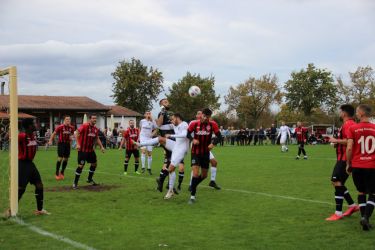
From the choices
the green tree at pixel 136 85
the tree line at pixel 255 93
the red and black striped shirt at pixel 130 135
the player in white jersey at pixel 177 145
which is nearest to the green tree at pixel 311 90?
the tree line at pixel 255 93

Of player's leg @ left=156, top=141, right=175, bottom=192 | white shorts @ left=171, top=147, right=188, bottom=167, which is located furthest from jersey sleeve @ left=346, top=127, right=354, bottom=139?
player's leg @ left=156, top=141, right=175, bottom=192

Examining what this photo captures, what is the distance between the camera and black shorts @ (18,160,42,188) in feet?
29.3

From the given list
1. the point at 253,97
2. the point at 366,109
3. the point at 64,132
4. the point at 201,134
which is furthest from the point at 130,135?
the point at 253,97

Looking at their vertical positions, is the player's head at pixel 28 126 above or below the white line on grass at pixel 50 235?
above

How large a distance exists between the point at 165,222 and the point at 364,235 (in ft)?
11.0

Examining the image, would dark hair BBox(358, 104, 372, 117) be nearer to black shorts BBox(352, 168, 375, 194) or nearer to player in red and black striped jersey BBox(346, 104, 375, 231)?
player in red and black striped jersey BBox(346, 104, 375, 231)

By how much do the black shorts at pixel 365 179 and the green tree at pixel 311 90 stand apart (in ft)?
188

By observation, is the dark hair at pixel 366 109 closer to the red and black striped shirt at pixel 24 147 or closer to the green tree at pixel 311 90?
the red and black striped shirt at pixel 24 147

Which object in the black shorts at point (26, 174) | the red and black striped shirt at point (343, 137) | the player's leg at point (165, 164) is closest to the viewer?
the red and black striped shirt at point (343, 137)

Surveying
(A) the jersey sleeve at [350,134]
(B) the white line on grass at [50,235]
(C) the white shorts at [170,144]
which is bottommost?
(B) the white line on grass at [50,235]

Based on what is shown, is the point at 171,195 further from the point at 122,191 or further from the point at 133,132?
the point at 133,132

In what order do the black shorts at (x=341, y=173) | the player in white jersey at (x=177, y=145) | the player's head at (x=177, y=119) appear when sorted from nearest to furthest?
the black shorts at (x=341, y=173) < the player in white jersey at (x=177, y=145) < the player's head at (x=177, y=119)

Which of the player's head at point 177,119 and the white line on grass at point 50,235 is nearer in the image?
the white line on grass at point 50,235

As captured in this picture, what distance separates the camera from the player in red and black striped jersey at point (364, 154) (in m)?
7.68
